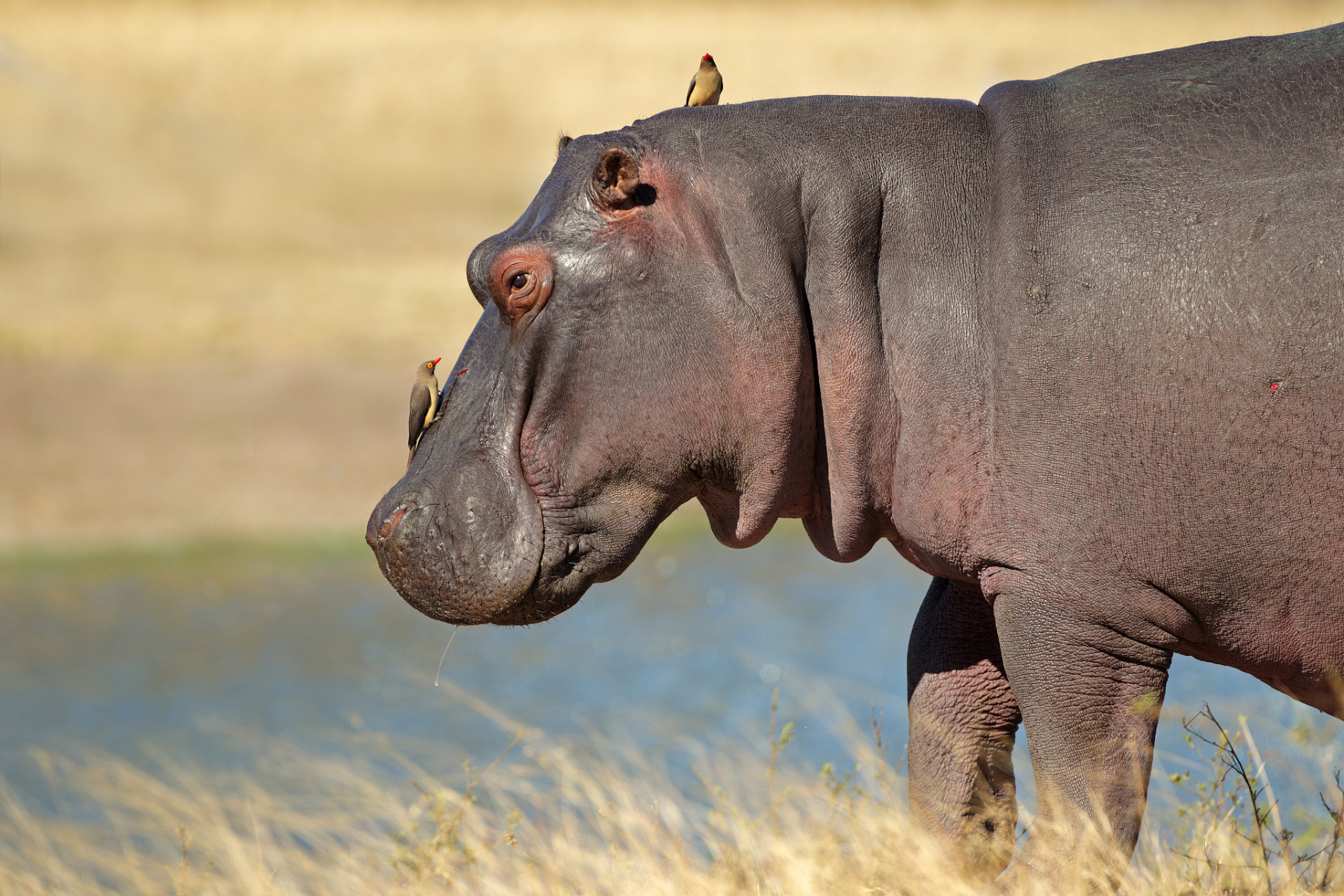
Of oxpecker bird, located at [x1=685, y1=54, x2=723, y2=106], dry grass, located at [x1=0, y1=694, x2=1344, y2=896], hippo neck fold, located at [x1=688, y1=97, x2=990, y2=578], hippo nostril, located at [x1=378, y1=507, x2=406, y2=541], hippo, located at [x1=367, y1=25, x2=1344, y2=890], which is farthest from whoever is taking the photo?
oxpecker bird, located at [x1=685, y1=54, x2=723, y2=106]

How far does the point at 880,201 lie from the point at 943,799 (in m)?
1.37

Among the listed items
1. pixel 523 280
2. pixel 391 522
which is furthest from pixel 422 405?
pixel 523 280

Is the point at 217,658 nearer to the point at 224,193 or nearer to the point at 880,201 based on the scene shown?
the point at 880,201

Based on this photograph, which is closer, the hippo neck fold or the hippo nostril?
the hippo neck fold

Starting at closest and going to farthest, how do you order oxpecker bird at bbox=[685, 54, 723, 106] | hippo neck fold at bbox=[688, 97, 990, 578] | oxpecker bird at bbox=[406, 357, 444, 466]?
hippo neck fold at bbox=[688, 97, 990, 578] < oxpecker bird at bbox=[406, 357, 444, 466] < oxpecker bird at bbox=[685, 54, 723, 106]

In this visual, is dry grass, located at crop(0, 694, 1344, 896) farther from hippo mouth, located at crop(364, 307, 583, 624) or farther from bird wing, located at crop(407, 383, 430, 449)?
bird wing, located at crop(407, 383, 430, 449)

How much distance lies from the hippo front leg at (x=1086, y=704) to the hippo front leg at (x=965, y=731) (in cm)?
A: 54

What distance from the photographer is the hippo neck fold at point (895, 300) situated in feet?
8.85

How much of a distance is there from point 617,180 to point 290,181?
19.2 m

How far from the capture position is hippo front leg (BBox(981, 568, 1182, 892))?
2557 mm

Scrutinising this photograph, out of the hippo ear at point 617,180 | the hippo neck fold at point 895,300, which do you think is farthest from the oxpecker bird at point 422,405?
the hippo neck fold at point 895,300

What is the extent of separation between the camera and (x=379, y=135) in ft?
74.8

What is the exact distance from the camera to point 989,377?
2.64m

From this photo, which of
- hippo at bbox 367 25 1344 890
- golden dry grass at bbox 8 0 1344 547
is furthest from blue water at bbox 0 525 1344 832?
hippo at bbox 367 25 1344 890
